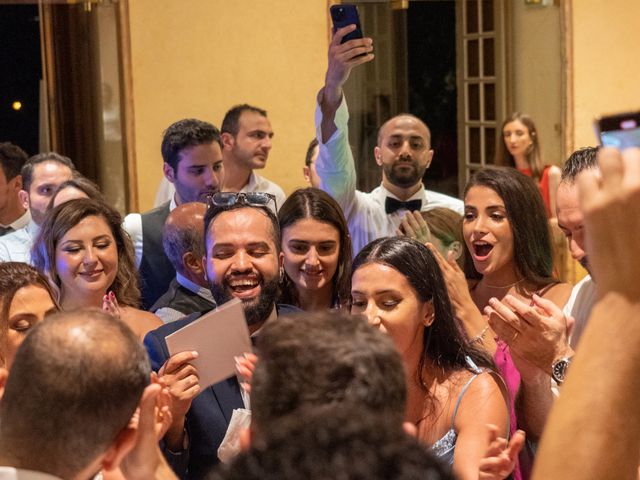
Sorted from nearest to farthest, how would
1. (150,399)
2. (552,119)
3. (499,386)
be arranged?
1. (150,399)
2. (499,386)
3. (552,119)

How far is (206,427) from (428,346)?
631mm

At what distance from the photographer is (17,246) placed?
16.0ft

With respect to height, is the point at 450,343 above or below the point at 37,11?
below

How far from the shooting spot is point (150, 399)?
1720 mm

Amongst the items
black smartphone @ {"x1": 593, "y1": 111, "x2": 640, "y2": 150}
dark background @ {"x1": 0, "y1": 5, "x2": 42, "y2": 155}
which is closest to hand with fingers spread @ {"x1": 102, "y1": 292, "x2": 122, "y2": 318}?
black smartphone @ {"x1": 593, "y1": 111, "x2": 640, "y2": 150}

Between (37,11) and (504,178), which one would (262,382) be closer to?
(504,178)

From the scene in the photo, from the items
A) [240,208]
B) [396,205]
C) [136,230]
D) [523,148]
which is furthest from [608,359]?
[523,148]

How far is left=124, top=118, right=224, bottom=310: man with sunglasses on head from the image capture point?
4742mm

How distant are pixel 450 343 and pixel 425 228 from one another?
1514mm

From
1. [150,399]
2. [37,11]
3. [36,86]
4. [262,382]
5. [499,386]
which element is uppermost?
[37,11]

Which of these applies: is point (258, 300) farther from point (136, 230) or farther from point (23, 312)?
point (136, 230)

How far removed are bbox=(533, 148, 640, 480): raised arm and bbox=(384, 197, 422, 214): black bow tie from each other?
13.6ft

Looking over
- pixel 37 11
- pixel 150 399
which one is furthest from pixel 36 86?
pixel 150 399

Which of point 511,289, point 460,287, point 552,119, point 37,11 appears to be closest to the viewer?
point 460,287
